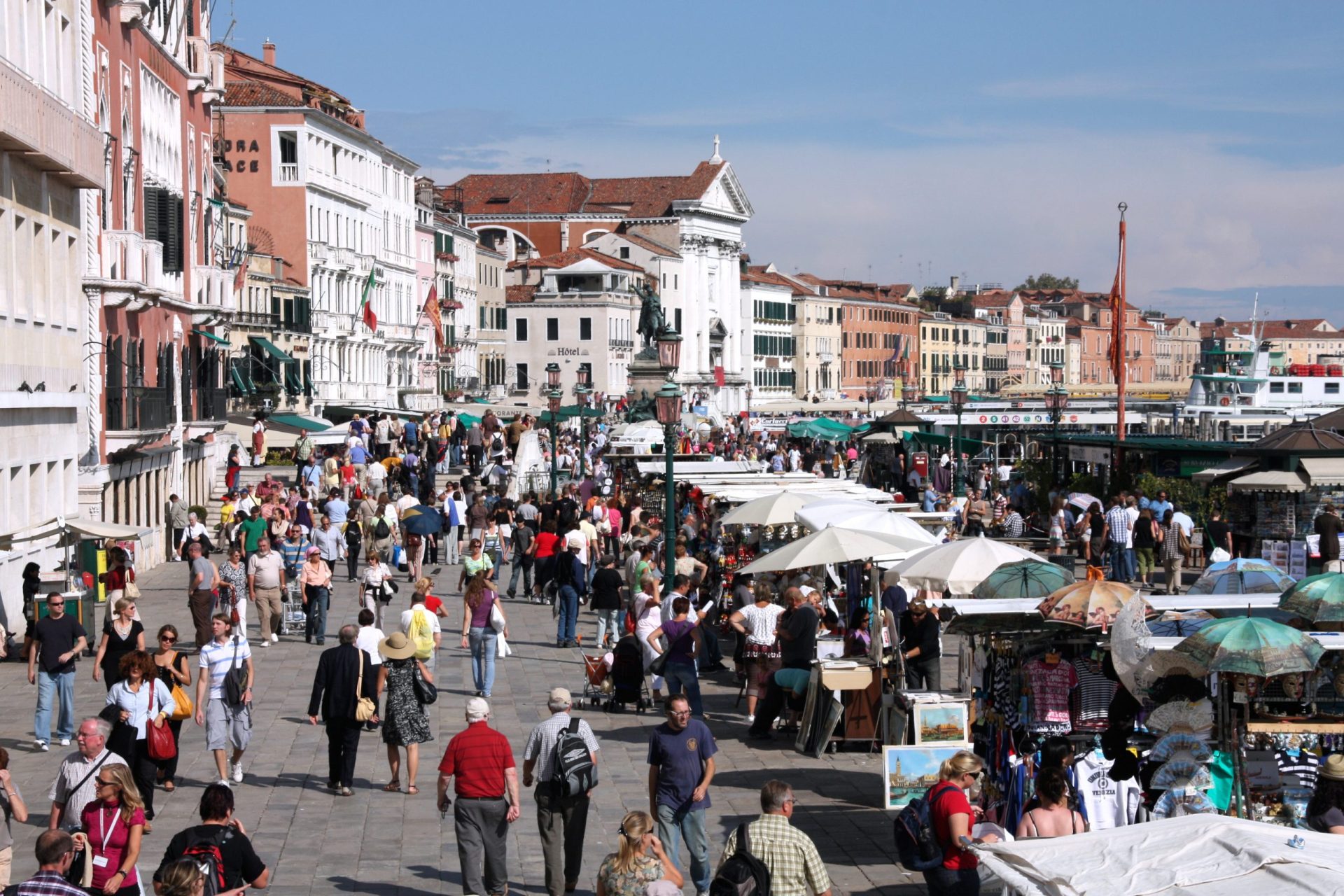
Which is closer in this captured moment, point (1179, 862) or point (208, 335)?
point (1179, 862)

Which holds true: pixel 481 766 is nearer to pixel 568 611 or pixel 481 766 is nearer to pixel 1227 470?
pixel 568 611

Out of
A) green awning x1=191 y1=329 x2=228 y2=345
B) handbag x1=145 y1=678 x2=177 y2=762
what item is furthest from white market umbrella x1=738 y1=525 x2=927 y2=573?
green awning x1=191 y1=329 x2=228 y2=345

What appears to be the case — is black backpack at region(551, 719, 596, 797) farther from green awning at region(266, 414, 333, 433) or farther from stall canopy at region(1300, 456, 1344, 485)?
green awning at region(266, 414, 333, 433)

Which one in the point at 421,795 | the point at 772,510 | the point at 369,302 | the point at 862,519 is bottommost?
the point at 421,795

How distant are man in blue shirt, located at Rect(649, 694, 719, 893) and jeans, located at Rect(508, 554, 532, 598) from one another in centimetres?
1624

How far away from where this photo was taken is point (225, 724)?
14.1 meters

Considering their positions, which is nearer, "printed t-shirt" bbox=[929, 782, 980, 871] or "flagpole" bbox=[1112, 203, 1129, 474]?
"printed t-shirt" bbox=[929, 782, 980, 871]

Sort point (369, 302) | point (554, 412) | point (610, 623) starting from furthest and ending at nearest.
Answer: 1. point (369, 302)
2. point (554, 412)
3. point (610, 623)

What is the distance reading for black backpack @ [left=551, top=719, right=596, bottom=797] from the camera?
1102 cm

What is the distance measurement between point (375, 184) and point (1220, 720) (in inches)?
2869

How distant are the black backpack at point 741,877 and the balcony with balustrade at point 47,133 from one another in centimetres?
1646

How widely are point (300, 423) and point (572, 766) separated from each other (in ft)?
124

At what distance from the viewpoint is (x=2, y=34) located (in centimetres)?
2331

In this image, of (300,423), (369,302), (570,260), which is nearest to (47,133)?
(300,423)
